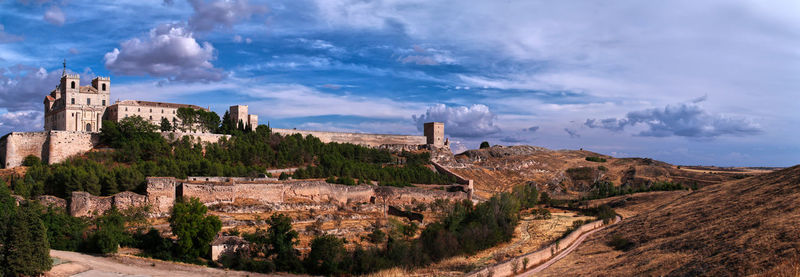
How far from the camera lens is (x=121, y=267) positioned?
66.7 feet

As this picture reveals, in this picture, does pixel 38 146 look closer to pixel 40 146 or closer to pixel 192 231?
pixel 40 146

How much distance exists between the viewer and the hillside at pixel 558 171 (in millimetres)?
52531

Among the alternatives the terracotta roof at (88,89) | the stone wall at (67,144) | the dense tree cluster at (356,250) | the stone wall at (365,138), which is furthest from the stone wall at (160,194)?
the stone wall at (365,138)

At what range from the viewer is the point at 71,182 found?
26.5 metres

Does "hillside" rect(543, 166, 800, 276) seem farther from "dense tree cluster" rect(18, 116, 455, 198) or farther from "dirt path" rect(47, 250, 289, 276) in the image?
"dense tree cluster" rect(18, 116, 455, 198)

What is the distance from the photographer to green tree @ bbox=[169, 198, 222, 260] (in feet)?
72.5

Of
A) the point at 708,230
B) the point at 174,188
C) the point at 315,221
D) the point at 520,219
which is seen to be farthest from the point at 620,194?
the point at 174,188

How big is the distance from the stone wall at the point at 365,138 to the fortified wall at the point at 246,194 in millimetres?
19796

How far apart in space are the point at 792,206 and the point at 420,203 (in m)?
25.1

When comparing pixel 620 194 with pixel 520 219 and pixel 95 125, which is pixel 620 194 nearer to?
pixel 520 219

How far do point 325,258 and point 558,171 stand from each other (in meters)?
43.7

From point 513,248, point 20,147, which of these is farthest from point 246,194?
point 20,147

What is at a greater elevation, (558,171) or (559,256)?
(558,171)

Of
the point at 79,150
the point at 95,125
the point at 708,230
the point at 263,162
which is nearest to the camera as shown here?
the point at 708,230
